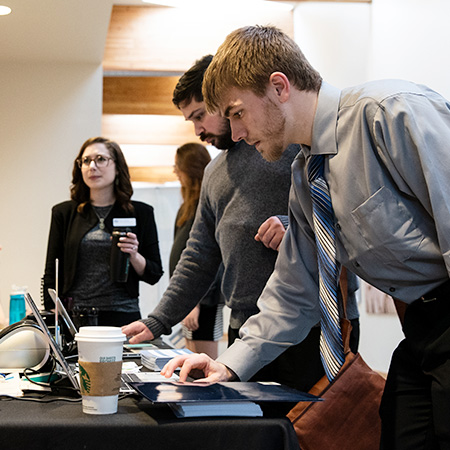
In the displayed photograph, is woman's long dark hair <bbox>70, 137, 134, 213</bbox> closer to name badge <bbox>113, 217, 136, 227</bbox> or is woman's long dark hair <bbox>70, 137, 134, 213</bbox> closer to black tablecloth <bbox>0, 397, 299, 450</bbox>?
name badge <bbox>113, 217, 136, 227</bbox>

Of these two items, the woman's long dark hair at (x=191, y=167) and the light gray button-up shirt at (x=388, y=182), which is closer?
the light gray button-up shirt at (x=388, y=182)

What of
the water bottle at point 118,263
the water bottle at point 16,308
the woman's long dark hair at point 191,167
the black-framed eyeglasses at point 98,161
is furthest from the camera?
the woman's long dark hair at point 191,167

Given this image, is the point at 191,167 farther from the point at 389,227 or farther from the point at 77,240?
the point at 389,227

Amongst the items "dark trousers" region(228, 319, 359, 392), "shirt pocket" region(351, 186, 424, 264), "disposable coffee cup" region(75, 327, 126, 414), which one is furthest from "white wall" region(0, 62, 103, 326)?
"shirt pocket" region(351, 186, 424, 264)

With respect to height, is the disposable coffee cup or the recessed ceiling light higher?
the recessed ceiling light

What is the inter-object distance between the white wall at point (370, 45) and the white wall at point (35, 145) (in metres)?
1.97

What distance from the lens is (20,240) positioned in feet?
16.3

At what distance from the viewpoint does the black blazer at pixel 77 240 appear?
3260mm

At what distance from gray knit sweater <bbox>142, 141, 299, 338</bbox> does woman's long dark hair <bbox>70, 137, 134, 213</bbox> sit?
3.53 ft

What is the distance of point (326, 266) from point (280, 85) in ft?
1.36

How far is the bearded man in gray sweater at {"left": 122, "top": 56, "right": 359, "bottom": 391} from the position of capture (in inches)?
81.4

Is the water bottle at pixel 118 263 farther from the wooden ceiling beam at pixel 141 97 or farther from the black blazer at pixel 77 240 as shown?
the wooden ceiling beam at pixel 141 97

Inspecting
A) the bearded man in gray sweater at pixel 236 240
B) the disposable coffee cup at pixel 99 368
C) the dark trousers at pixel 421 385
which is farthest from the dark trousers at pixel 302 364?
the disposable coffee cup at pixel 99 368

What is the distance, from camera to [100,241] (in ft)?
10.7
